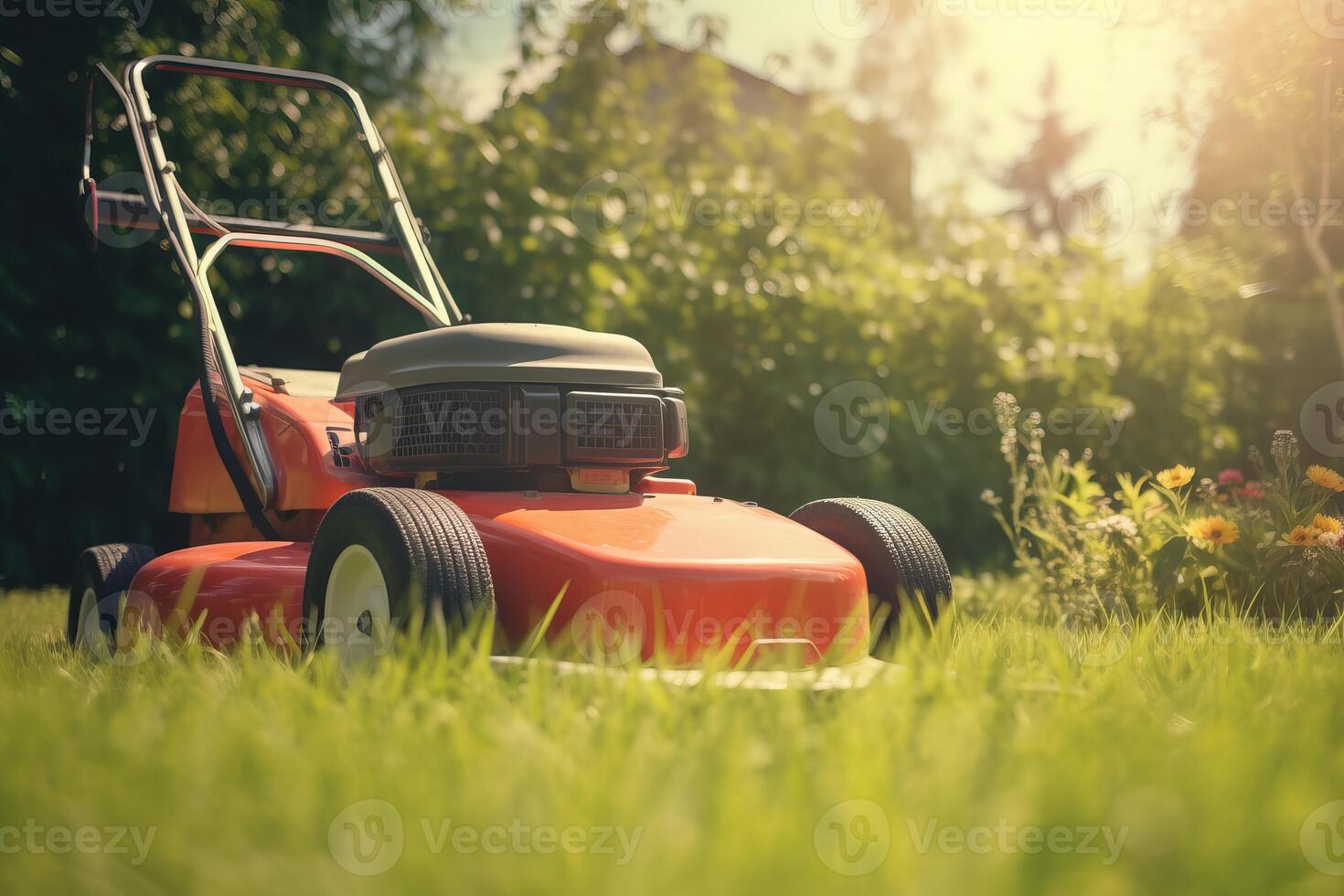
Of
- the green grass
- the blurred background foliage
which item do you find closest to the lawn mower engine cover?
the green grass

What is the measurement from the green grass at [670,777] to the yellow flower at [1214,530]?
1.86 metres

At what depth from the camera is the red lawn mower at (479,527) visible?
281 cm

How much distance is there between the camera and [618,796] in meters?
1.71

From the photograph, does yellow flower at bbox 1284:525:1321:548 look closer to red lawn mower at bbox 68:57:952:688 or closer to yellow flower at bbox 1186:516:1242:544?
yellow flower at bbox 1186:516:1242:544

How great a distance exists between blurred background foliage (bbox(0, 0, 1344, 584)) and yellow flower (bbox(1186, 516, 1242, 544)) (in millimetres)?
2493

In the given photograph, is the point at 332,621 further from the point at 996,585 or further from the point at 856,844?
the point at 996,585

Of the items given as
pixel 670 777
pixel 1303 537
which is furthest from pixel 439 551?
pixel 1303 537

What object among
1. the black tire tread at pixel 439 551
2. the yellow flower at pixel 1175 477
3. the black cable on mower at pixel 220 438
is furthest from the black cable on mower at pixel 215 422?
the yellow flower at pixel 1175 477

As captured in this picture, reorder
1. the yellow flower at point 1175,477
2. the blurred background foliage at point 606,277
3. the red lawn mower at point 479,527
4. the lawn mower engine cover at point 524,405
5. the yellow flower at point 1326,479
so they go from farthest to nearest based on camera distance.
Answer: the blurred background foliage at point 606,277
the yellow flower at point 1175,477
the yellow flower at point 1326,479
the lawn mower engine cover at point 524,405
the red lawn mower at point 479,527

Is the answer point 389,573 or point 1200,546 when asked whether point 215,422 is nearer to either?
point 389,573

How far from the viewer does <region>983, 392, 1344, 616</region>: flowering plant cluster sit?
177 inches

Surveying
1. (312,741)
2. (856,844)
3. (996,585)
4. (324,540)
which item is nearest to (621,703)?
(312,741)

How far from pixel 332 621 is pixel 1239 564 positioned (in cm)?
343

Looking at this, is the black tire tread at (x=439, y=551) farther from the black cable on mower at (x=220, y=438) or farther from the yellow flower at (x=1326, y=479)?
the yellow flower at (x=1326, y=479)
